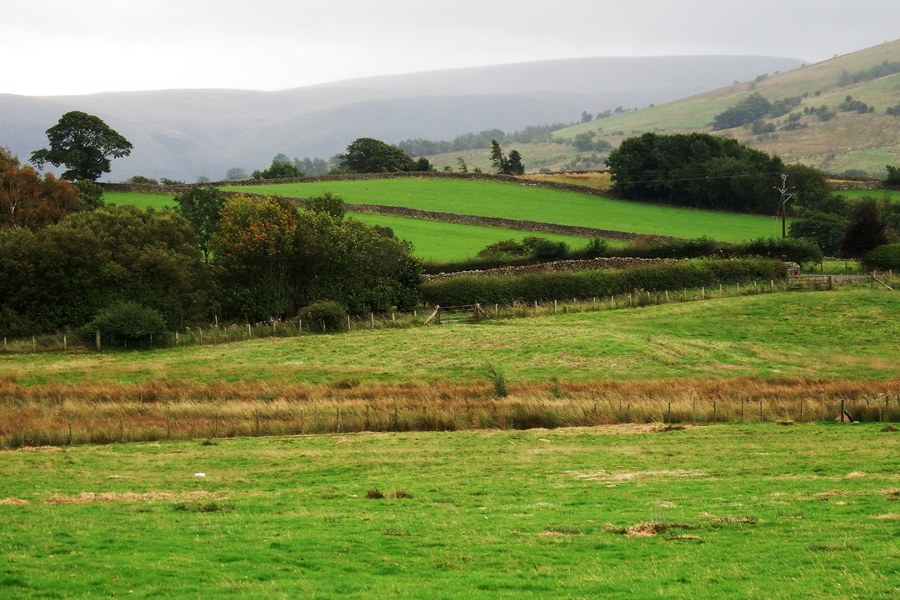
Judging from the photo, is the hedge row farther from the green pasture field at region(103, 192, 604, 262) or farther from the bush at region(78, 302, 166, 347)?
the bush at region(78, 302, 166, 347)

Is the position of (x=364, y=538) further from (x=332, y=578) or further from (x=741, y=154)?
(x=741, y=154)

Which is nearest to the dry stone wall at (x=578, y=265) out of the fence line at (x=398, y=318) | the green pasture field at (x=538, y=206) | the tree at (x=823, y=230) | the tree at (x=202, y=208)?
the fence line at (x=398, y=318)

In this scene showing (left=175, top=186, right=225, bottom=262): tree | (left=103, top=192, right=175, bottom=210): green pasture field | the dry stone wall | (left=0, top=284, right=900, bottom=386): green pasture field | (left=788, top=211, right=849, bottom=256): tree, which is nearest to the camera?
(left=0, top=284, right=900, bottom=386): green pasture field

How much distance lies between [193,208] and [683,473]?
62.7 metres

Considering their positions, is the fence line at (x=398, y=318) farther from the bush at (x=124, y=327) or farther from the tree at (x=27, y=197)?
the tree at (x=27, y=197)

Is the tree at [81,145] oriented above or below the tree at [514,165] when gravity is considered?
above

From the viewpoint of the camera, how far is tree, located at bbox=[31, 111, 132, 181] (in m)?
102

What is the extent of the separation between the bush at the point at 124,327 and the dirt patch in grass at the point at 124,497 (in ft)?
111

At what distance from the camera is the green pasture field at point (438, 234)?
79750 mm

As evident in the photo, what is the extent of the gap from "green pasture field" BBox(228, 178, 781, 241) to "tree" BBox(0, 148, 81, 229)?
27294mm

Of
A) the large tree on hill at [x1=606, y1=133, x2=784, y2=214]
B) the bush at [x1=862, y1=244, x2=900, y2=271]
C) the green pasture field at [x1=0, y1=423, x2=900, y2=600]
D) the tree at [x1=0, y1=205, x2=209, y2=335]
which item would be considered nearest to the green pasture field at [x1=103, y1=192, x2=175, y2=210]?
the tree at [x1=0, y1=205, x2=209, y2=335]

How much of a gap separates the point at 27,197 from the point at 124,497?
2475 inches

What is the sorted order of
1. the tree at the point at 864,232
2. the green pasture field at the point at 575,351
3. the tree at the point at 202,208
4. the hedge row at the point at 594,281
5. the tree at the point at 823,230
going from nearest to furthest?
the green pasture field at the point at 575,351 < the hedge row at the point at 594,281 < the tree at the point at 202,208 < the tree at the point at 864,232 < the tree at the point at 823,230

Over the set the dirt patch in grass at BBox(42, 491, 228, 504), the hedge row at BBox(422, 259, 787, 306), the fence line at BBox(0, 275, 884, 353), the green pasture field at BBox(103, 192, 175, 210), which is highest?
the green pasture field at BBox(103, 192, 175, 210)
